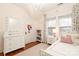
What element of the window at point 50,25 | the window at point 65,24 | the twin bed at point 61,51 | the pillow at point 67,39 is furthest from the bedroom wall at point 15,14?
the pillow at point 67,39

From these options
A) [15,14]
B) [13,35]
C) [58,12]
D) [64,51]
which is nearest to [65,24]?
[58,12]

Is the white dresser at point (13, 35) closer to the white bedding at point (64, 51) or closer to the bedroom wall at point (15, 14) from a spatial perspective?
the bedroom wall at point (15, 14)

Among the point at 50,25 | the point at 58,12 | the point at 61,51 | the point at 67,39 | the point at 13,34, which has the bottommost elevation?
the point at 61,51

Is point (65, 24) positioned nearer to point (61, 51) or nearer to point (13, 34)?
point (61, 51)

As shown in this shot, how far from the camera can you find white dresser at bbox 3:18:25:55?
7.45 feet

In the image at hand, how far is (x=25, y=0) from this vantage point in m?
1.16

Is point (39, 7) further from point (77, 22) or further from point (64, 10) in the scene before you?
point (77, 22)

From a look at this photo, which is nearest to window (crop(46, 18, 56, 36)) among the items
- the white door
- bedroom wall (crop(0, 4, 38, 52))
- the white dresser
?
bedroom wall (crop(0, 4, 38, 52))

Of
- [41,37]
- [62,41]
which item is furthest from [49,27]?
[62,41]

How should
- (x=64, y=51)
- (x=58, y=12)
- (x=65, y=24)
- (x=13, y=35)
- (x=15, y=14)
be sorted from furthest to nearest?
(x=13, y=35) < (x=15, y=14) < (x=65, y=24) < (x=58, y=12) < (x=64, y=51)

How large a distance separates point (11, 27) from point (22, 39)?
647 mm

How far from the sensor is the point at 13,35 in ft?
8.00

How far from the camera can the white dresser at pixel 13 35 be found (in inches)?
89.4

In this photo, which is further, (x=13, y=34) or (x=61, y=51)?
(x=13, y=34)
